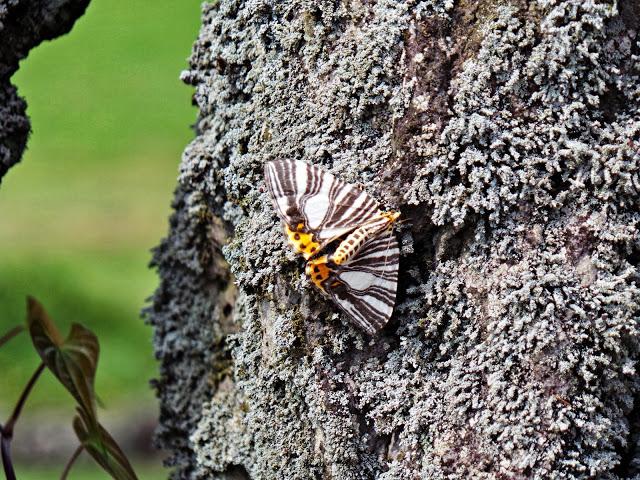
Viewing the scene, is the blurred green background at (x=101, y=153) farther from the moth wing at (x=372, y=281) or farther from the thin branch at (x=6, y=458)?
the moth wing at (x=372, y=281)

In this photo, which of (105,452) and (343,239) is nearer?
(343,239)

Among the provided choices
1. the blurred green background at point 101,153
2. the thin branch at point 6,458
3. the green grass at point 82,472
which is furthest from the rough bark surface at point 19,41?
the blurred green background at point 101,153

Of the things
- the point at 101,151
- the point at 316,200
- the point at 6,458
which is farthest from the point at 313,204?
the point at 101,151

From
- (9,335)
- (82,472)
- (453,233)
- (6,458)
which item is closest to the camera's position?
(453,233)

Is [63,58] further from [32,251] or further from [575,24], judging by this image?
[575,24]

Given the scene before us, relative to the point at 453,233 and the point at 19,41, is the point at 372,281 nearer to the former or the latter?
the point at 453,233

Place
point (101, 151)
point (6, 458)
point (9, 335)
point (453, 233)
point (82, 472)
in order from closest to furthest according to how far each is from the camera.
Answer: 1. point (453, 233)
2. point (6, 458)
3. point (9, 335)
4. point (82, 472)
5. point (101, 151)

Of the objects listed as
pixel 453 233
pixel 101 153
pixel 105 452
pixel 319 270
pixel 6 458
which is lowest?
pixel 6 458

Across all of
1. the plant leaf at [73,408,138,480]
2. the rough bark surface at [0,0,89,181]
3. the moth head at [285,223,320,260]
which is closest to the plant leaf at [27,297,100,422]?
the plant leaf at [73,408,138,480]

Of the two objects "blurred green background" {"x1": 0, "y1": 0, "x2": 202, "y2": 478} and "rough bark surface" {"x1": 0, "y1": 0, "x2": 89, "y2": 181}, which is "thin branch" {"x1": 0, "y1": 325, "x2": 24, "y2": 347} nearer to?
"rough bark surface" {"x1": 0, "y1": 0, "x2": 89, "y2": 181}
